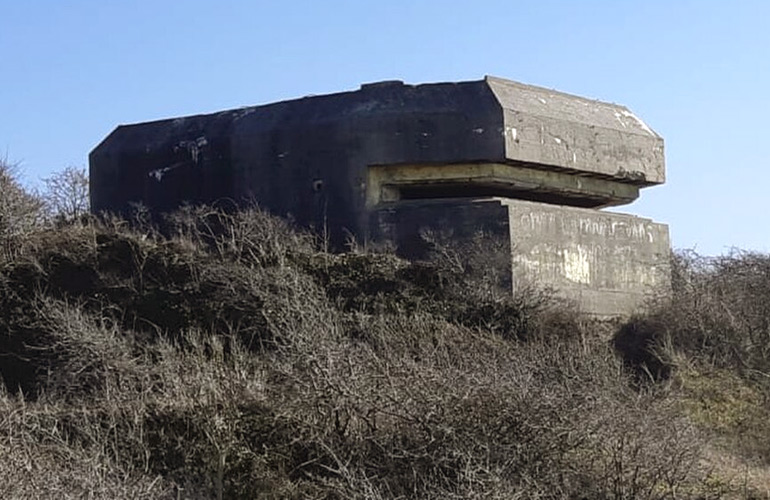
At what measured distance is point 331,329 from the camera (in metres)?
8.91

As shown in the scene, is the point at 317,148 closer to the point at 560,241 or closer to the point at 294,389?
the point at 560,241

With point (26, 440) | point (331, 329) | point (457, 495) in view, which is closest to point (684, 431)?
point (457, 495)

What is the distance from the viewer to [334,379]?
8188 mm

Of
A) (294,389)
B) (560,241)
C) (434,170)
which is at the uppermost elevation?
(434,170)

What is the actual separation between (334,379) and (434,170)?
3506mm

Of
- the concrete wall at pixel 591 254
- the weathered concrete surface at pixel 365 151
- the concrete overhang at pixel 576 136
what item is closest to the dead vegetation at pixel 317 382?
the concrete wall at pixel 591 254

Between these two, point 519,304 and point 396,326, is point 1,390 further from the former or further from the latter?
point 519,304

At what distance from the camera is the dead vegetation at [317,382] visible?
784 cm

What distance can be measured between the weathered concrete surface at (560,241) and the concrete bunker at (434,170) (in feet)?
0.04

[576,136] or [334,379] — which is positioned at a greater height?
[576,136]

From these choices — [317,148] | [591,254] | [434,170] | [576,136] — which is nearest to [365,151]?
[317,148]

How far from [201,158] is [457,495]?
17.1 ft

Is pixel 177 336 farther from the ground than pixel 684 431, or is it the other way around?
pixel 177 336

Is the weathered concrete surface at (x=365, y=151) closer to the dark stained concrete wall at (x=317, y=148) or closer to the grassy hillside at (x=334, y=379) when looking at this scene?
the dark stained concrete wall at (x=317, y=148)
